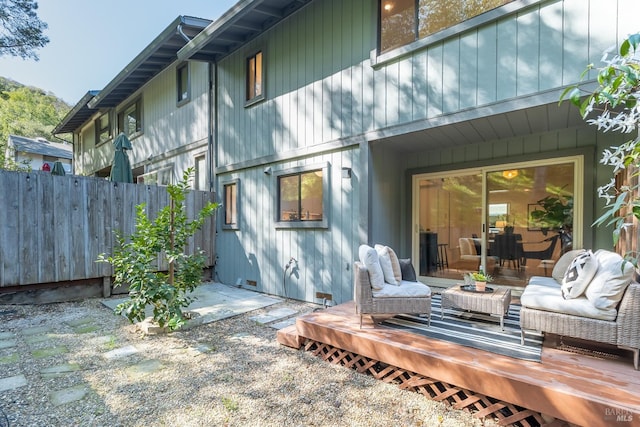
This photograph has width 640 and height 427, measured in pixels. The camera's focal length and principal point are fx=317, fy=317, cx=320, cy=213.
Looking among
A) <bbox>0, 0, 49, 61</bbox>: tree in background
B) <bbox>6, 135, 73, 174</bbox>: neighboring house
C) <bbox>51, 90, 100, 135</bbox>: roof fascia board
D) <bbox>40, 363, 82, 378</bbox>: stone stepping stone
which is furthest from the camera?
<bbox>6, 135, 73, 174</bbox>: neighboring house

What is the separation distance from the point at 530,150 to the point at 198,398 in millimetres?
5221

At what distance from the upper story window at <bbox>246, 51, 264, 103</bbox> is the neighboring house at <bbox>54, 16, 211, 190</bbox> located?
4.91 feet

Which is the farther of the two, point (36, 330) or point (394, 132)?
point (394, 132)

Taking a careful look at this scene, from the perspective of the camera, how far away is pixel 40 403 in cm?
252

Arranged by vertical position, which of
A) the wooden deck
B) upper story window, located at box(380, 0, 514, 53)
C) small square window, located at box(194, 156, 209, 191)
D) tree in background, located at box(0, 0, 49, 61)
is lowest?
the wooden deck

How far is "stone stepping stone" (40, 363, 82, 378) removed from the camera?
2975 millimetres

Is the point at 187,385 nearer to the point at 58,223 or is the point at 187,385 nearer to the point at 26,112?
the point at 58,223

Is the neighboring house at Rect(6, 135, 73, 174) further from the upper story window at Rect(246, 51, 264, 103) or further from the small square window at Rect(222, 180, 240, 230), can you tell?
the upper story window at Rect(246, 51, 264, 103)

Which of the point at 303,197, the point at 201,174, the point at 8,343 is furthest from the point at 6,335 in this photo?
the point at 201,174

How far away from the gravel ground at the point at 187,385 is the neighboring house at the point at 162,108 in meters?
4.59

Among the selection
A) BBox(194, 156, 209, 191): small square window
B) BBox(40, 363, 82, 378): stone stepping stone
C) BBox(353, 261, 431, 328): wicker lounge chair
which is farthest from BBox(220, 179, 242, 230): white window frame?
BBox(353, 261, 431, 328): wicker lounge chair

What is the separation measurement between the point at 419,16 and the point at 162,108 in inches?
308

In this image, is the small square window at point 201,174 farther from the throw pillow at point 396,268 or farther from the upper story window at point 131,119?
the throw pillow at point 396,268

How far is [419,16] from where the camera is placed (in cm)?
425
